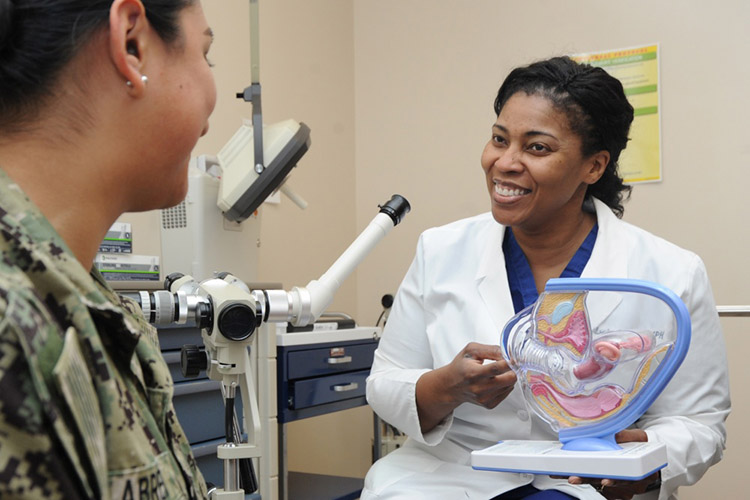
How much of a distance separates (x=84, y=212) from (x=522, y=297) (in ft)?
3.14

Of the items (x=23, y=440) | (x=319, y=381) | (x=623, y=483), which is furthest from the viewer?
(x=319, y=381)

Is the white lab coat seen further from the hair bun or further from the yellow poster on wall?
the yellow poster on wall

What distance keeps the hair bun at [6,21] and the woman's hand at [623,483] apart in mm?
835

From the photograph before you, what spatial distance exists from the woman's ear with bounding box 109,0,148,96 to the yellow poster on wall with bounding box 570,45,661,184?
2.47m

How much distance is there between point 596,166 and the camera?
1521mm

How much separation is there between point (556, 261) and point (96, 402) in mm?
1101

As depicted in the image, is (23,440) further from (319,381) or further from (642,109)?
(642,109)

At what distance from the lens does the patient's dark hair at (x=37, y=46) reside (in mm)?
596

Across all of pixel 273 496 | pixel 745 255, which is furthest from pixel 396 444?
pixel 745 255

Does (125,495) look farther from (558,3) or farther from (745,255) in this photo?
(558,3)

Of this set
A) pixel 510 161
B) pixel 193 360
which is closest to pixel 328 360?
pixel 510 161

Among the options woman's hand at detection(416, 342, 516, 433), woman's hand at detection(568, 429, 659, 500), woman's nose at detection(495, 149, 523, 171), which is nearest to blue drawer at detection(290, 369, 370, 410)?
woman's hand at detection(416, 342, 516, 433)

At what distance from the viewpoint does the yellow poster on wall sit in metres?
2.83

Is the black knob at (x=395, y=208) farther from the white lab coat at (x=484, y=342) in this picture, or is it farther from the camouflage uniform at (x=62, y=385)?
the camouflage uniform at (x=62, y=385)
